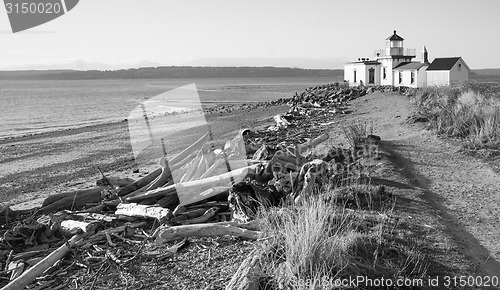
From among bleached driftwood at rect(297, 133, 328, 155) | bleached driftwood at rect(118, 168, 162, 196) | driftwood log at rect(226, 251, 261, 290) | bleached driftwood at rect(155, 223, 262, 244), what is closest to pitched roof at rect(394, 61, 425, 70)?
bleached driftwood at rect(297, 133, 328, 155)

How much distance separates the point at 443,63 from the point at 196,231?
134ft

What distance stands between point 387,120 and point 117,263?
14227 millimetres

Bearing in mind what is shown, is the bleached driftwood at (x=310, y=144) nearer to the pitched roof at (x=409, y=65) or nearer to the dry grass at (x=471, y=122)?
the dry grass at (x=471, y=122)

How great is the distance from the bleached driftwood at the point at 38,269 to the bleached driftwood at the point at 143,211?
1.20 m

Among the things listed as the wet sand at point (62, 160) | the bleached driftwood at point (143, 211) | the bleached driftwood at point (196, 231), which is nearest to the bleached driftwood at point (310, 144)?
the wet sand at point (62, 160)

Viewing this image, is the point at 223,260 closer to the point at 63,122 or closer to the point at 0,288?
the point at 0,288

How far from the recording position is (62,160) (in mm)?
15773

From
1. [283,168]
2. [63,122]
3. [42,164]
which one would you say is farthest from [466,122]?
[63,122]

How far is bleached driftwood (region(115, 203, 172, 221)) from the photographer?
6.64 meters

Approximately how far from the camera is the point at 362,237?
5.25 meters

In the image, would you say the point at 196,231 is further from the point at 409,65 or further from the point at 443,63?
the point at 409,65

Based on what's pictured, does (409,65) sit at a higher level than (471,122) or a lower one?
higher

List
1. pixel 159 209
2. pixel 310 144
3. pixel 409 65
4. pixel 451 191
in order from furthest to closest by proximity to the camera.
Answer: pixel 409 65, pixel 310 144, pixel 451 191, pixel 159 209

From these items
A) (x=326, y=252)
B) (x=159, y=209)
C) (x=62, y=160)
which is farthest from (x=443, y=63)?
(x=326, y=252)
